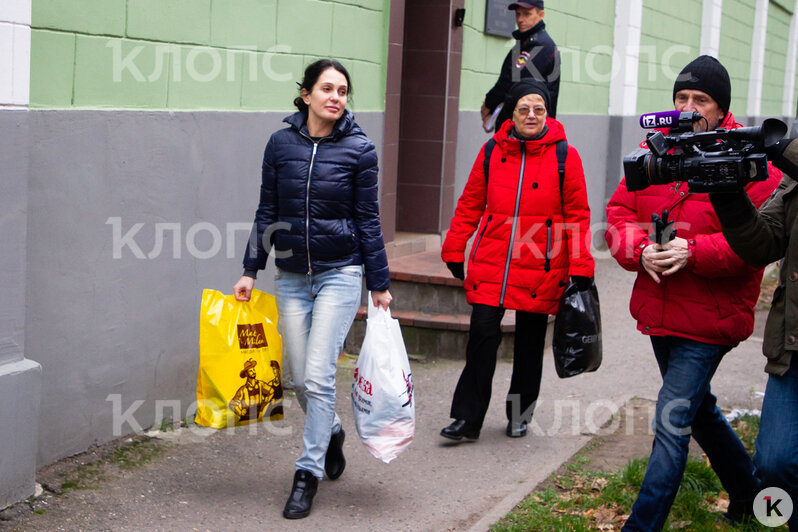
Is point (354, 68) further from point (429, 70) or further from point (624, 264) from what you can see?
point (624, 264)

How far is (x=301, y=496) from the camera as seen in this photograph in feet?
14.7

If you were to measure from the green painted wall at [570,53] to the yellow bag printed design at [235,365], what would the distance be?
16.8ft

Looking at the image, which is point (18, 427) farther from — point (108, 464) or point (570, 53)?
point (570, 53)

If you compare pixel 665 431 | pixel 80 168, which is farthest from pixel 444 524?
pixel 80 168

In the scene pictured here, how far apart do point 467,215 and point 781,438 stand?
2.44m

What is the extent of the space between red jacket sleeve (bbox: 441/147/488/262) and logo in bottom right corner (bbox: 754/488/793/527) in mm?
2044

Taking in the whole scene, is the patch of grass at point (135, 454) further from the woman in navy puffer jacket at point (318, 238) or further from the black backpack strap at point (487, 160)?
the black backpack strap at point (487, 160)

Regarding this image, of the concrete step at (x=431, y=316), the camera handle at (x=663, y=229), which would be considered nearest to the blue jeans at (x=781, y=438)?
the camera handle at (x=663, y=229)

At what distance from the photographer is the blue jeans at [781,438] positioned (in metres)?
3.48

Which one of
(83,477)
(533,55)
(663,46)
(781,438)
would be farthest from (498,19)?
(781,438)

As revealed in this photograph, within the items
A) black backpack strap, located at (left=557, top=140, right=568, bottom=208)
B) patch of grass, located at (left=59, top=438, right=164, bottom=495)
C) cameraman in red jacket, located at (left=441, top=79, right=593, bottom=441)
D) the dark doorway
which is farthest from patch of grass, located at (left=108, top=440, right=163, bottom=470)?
the dark doorway

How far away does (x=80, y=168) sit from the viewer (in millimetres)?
4730

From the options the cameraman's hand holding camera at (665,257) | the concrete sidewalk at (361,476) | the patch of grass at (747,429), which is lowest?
the concrete sidewalk at (361,476)

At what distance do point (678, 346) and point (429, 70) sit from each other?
17.6 feet
